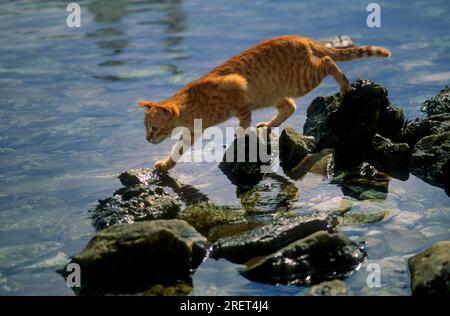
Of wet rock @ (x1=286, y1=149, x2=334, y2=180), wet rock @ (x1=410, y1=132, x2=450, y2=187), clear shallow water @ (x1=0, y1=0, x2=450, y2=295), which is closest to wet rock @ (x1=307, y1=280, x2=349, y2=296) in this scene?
clear shallow water @ (x1=0, y1=0, x2=450, y2=295)

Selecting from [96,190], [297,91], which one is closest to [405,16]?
[297,91]

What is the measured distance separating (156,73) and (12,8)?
834cm

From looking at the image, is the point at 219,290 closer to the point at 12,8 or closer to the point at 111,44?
the point at 111,44

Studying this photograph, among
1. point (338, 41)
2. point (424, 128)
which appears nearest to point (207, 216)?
point (424, 128)

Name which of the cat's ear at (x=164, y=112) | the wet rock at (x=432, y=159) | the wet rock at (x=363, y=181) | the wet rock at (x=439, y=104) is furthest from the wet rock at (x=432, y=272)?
the wet rock at (x=439, y=104)

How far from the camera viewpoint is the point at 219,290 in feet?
21.3

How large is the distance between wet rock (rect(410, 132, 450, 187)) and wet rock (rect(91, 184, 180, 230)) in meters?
3.13

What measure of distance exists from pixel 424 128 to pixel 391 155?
0.70 m

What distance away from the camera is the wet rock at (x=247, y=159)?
30.2 ft

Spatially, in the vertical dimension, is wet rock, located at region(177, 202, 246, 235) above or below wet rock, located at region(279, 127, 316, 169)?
below

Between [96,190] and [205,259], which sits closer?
[205,259]

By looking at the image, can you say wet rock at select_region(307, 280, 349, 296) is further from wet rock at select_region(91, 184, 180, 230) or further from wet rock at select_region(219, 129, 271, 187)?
wet rock at select_region(219, 129, 271, 187)

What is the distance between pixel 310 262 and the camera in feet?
22.1

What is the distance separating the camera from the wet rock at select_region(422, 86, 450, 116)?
10.4 metres
